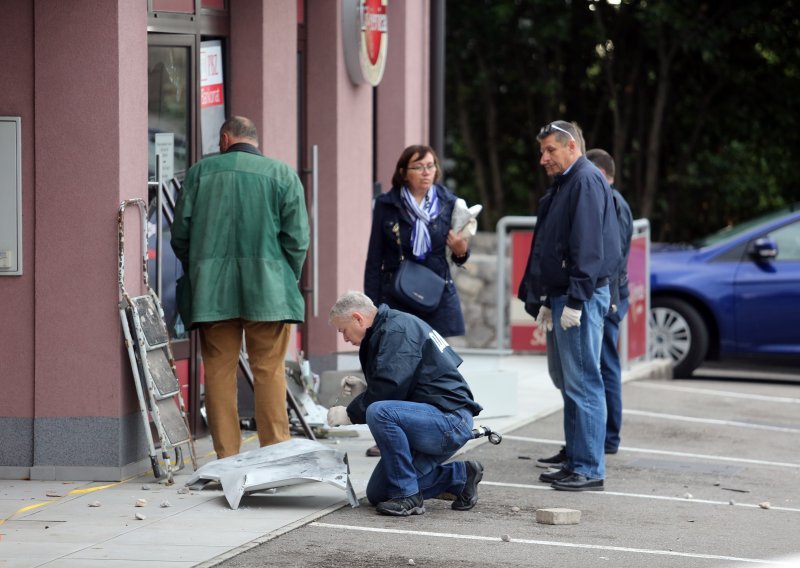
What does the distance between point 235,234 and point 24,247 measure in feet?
3.56

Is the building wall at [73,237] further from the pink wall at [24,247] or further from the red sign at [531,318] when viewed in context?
the red sign at [531,318]

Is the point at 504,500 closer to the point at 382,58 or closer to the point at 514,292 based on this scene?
the point at 382,58

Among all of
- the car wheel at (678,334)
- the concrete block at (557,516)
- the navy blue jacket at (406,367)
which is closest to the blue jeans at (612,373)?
the navy blue jacket at (406,367)

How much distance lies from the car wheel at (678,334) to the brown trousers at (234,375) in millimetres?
6814

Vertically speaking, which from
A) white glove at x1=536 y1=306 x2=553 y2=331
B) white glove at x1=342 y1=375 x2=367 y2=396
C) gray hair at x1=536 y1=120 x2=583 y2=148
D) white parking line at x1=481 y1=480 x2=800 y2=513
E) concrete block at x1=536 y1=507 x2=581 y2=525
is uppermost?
gray hair at x1=536 y1=120 x2=583 y2=148

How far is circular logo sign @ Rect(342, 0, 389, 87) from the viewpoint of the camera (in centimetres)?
1175

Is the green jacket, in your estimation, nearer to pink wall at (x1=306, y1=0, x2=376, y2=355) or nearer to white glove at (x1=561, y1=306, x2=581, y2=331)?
white glove at (x1=561, y1=306, x2=581, y2=331)

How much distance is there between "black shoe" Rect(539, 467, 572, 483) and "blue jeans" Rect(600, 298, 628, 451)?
1.09 meters

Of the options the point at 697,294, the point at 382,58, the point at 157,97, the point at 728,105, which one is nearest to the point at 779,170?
the point at 728,105

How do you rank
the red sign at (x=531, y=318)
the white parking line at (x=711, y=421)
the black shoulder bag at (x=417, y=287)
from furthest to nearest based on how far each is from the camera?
1. the red sign at (x=531, y=318)
2. the white parking line at (x=711, y=421)
3. the black shoulder bag at (x=417, y=287)

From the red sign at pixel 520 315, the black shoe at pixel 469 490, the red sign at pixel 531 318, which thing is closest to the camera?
the black shoe at pixel 469 490

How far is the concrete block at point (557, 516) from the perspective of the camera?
7.23 meters

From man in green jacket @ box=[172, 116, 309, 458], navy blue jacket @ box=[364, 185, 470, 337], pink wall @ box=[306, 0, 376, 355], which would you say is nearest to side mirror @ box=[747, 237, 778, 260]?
pink wall @ box=[306, 0, 376, 355]

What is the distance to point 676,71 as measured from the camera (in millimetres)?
22406
